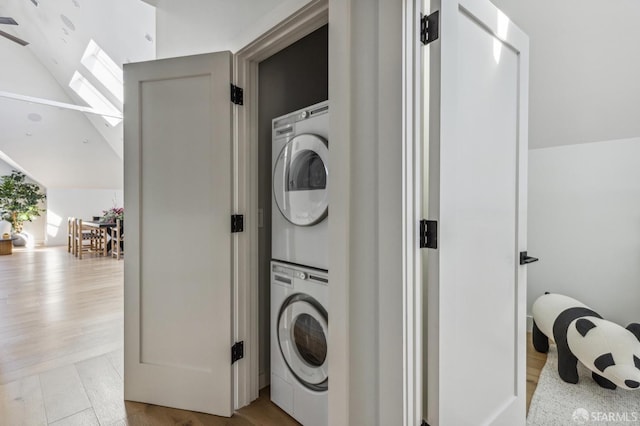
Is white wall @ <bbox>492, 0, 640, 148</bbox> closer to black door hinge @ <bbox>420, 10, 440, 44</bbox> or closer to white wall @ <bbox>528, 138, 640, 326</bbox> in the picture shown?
white wall @ <bbox>528, 138, 640, 326</bbox>

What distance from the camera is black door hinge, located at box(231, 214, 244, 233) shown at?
1.79 meters

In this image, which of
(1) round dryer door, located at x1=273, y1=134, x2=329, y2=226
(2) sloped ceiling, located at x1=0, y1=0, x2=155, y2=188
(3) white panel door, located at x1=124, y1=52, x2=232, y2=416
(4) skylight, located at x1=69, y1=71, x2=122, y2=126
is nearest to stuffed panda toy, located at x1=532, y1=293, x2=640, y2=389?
(1) round dryer door, located at x1=273, y1=134, x2=329, y2=226

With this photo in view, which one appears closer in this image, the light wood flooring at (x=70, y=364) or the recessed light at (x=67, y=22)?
the light wood flooring at (x=70, y=364)

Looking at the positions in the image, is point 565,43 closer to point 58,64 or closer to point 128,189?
point 128,189

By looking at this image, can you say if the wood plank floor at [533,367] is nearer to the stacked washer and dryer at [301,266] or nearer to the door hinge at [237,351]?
the stacked washer and dryer at [301,266]

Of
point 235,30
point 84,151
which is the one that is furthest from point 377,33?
point 84,151

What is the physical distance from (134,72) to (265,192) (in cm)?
104

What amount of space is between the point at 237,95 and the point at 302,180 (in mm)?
613

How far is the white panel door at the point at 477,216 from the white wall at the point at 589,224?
1.22m

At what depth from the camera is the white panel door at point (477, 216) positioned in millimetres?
1078

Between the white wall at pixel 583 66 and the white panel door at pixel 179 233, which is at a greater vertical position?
the white wall at pixel 583 66

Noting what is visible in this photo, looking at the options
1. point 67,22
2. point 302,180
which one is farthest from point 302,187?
point 67,22

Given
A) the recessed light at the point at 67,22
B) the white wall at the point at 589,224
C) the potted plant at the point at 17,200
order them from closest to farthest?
the white wall at the point at 589,224, the recessed light at the point at 67,22, the potted plant at the point at 17,200

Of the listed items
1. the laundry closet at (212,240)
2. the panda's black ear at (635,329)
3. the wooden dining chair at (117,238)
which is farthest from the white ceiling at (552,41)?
the wooden dining chair at (117,238)
